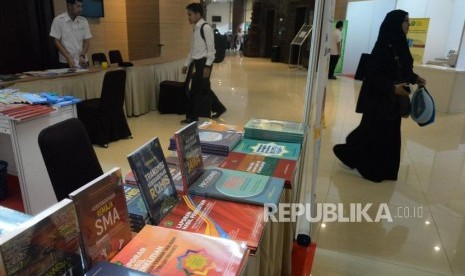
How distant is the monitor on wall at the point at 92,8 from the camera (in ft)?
19.8

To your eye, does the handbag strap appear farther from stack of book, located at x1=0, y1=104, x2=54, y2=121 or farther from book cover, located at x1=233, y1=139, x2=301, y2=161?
stack of book, located at x1=0, y1=104, x2=54, y2=121

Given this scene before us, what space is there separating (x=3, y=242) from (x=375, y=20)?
1104 centimetres

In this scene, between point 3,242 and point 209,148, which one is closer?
point 3,242

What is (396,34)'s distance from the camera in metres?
2.86

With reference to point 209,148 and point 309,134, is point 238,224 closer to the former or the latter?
point 209,148

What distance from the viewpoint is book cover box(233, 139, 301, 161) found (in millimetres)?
1682

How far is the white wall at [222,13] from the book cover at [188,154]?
21.4m

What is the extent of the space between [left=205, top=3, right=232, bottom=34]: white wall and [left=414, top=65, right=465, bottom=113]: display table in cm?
1689

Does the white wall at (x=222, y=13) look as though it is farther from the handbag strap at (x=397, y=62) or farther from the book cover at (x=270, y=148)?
the book cover at (x=270, y=148)

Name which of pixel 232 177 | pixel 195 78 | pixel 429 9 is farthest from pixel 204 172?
pixel 429 9

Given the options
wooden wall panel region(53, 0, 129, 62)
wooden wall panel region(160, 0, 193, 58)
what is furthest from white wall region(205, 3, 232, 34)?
wooden wall panel region(53, 0, 129, 62)

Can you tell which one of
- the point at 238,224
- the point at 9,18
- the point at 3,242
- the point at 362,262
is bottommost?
the point at 362,262

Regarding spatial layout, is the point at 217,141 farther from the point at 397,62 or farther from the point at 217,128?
the point at 397,62

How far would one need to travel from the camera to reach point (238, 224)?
108 cm
